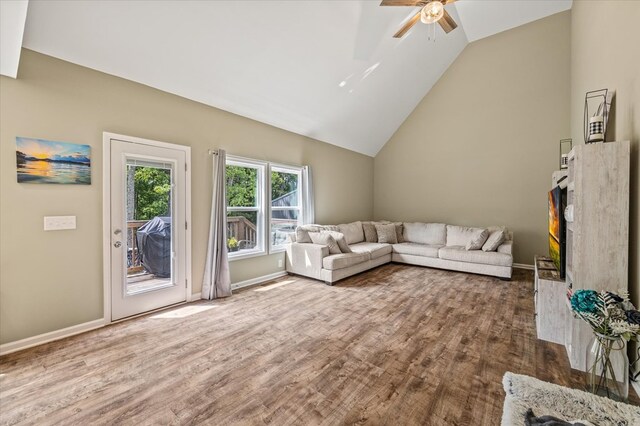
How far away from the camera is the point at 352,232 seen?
20.4 feet

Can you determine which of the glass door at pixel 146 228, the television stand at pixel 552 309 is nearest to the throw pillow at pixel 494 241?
the television stand at pixel 552 309

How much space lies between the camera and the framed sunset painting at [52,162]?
257cm

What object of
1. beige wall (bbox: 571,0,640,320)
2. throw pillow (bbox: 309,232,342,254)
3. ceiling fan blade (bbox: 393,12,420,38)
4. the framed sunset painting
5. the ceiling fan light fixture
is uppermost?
ceiling fan blade (bbox: 393,12,420,38)

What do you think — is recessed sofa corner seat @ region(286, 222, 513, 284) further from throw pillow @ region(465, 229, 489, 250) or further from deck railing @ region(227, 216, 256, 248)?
deck railing @ region(227, 216, 256, 248)

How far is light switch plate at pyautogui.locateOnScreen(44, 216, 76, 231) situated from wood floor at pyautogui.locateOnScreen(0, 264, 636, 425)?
1.13 metres

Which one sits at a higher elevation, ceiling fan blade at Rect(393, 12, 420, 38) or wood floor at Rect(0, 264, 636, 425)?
ceiling fan blade at Rect(393, 12, 420, 38)

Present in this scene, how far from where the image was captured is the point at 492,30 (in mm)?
5672

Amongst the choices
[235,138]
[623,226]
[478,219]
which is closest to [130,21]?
[235,138]

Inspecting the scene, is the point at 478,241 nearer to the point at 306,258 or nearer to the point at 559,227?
the point at 559,227

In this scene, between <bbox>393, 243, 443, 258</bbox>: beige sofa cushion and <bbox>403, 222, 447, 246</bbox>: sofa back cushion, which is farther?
<bbox>403, 222, 447, 246</bbox>: sofa back cushion

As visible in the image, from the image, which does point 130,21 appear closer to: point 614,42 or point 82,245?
point 82,245

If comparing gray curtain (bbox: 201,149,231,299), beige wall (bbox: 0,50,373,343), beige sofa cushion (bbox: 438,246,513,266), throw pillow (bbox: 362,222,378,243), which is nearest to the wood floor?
gray curtain (bbox: 201,149,231,299)

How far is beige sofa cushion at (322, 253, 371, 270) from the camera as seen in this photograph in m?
4.61

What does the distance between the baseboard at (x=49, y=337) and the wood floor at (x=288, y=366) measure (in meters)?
0.10
